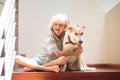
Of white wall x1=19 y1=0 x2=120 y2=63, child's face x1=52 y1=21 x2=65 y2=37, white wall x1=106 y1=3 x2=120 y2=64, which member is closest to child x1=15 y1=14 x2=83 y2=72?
child's face x1=52 y1=21 x2=65 y2=37

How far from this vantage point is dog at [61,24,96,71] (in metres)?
1.91

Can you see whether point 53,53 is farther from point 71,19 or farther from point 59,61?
point 71,19

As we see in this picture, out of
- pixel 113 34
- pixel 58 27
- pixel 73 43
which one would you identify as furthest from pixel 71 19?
pixel 73 43

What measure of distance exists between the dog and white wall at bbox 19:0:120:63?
1.34 metres

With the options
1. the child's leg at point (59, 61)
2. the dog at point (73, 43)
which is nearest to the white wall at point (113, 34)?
the dog at point (73, 43)

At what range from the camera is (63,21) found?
Answer: 6.59 feet

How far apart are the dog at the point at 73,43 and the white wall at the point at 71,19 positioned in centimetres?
134

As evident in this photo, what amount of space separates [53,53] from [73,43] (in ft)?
0.68

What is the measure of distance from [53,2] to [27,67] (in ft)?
5.23

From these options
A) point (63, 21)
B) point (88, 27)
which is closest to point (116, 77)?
point (63, 21)

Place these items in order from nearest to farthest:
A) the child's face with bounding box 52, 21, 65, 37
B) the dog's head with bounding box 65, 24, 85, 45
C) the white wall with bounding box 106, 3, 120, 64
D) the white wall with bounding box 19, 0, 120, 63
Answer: the dog's head with bounding box 65, 24, 85, 45 → the child's face with bounding box 52, 21, 65, 37 → the white wall with bounding box 106, 3, 120, 64 → the white wall with bounding box 19, 0, 120, 63

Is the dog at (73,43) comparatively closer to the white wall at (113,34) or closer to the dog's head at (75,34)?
the dog's head at (75,34)

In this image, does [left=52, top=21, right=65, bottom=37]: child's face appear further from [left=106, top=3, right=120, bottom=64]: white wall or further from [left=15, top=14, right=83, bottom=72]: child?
[left=106, top=3, right=120, bottom=64]: white wall

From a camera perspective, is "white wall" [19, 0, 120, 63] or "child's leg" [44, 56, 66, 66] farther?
"white wall" [19, 0, 120, 63]
